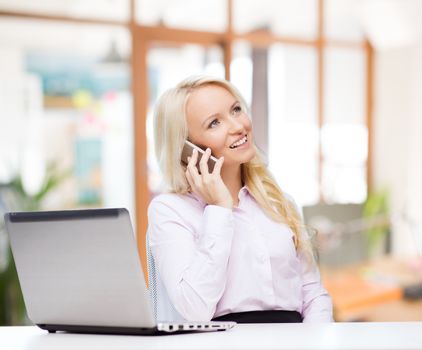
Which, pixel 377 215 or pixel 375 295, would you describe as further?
pixel 377 215

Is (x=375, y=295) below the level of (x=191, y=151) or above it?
below

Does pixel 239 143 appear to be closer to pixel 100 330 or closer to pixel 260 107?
pixel 100 330

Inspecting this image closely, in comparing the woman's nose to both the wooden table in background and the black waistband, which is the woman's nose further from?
the wooden table in background

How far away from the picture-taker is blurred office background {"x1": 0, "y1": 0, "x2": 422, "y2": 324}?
413 cm

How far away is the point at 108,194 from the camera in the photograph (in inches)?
186

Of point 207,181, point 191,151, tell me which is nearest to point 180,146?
point 191,151

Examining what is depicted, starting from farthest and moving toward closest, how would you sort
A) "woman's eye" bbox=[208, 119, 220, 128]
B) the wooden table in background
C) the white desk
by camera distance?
the wooden table in background < "woman's eye" bbox=[208, 119, 220, 128] < the white desk

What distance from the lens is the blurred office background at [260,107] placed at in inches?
163

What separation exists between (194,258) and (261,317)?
9.4 inches

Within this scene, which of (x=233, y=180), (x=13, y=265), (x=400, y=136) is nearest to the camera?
(x=233, y=180)

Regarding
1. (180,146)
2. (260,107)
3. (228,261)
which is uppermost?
(260,107)

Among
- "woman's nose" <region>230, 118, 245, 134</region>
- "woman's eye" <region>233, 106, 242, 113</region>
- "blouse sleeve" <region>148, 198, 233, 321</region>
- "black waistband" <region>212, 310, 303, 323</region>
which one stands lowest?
"black waistband" <region>212, 310, 303, 323</region>

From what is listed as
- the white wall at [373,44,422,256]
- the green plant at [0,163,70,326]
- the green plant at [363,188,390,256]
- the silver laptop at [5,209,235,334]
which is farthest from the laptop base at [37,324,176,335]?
the green plant at [363,188,390,256]

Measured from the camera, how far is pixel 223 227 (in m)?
1.30
